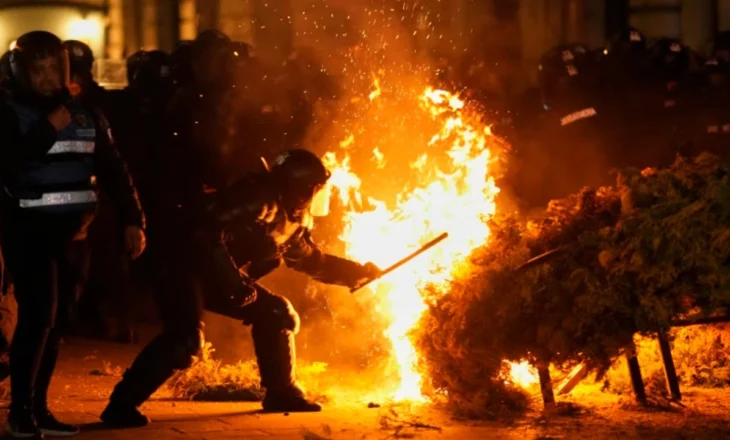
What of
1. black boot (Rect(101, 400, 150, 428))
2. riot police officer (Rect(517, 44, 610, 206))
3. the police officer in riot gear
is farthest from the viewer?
riot police officer (Rect(517, 44, 610, 206))

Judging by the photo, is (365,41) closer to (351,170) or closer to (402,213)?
(351,170)

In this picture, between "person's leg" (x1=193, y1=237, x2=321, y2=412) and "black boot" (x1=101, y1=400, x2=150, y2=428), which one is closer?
"black boot" (x1=101, y1=400, x2=150, y2=428)

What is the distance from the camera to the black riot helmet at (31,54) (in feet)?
20.1

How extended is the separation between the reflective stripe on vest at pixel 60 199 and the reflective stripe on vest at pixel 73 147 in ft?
0.67

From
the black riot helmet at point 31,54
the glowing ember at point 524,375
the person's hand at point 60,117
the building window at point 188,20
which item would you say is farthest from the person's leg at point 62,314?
the building window at point 188,20

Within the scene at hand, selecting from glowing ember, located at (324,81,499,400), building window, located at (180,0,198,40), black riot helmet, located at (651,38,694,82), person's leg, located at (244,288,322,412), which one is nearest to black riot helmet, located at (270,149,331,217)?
person's leg, located at (244,288,322,412)

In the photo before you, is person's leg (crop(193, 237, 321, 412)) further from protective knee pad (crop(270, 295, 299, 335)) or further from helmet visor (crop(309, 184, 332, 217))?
helmet visor (crop(309, 184, 332, 217))

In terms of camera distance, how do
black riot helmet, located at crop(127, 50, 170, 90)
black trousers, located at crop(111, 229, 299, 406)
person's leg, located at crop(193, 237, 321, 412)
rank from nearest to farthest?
1. black trousers, located at crop(111, 229, 299, 406)
2. person's leg, located at crop(193, 237, 321, 412)
3. black riot helmet, located at crop(127, 50, 170, 90)

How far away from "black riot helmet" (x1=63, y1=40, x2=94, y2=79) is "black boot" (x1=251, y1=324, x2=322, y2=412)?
426 centimetres

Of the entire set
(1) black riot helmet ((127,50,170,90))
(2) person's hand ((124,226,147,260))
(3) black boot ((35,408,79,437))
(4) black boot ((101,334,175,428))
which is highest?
(1) black riot helmet ((127,50,170,90))

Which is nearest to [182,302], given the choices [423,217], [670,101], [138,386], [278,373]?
[138,386]

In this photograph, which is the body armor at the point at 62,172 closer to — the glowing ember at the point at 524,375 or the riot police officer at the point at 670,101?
the glowing ember at the point at 524,375

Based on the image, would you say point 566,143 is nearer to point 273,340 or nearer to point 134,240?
point 273,340

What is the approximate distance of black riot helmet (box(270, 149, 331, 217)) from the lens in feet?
22.7
